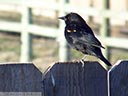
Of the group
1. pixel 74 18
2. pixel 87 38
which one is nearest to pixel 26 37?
pixel 74 18

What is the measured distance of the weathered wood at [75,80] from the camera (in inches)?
159

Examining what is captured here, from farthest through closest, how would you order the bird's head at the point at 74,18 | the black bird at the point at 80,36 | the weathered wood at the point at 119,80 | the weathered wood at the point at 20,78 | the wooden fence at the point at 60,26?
1. the wooden fence at the point at 60,26
2. the bird's head at the point at 74,18
3. the black bird at the point at 80,36
4. the weathered wood at the point at 119,80
5. the weathered wood at the point at 20,78

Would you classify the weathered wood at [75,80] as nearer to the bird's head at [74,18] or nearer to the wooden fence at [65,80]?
the wooden fence at [65,80]

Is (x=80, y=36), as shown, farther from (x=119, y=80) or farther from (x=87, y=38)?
(x=119, y=80)

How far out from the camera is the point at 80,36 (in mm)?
5883

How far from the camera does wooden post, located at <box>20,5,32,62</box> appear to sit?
10.6m

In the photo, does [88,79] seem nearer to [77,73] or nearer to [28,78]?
[77,73]

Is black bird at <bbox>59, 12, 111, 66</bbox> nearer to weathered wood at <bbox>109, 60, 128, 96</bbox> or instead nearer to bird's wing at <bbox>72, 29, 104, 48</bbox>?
bird's wing at <bbox>72, 29, 104, 48</bbox>

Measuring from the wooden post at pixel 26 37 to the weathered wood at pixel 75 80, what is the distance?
6461 mm

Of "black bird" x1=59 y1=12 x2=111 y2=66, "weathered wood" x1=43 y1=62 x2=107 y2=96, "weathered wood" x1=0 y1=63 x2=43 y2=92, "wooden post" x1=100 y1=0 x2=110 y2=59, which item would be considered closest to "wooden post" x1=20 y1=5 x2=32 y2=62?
"wooden post" x1=100 y1=0 x2=110 y2=59

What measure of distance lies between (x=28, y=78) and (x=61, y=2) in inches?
245

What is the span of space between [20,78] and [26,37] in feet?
21.6

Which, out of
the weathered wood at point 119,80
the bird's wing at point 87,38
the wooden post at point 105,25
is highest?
the wooden post at point 105,25

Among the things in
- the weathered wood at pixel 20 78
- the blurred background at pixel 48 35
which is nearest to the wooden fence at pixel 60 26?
the blurred background at pixel 48 35
